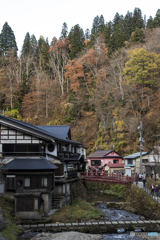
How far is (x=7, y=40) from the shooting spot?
74.8m

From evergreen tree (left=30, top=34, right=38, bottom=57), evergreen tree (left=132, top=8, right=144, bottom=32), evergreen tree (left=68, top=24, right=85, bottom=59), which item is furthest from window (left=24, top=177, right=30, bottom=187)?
evergreen tree (left=30, top=34, right=38, bottom=57)

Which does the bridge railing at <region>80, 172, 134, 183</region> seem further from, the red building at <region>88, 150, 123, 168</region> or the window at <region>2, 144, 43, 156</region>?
the red building at <region>88, 150, 123, 168</region>

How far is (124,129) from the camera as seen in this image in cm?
4262

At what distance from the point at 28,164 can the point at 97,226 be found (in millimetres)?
7163

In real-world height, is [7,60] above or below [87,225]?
above

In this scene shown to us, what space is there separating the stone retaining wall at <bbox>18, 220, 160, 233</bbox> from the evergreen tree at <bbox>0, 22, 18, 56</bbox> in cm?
6516

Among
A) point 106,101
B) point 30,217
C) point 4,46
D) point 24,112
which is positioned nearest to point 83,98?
point 106,101

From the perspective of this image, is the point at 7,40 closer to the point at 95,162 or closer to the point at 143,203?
the point at 95,162

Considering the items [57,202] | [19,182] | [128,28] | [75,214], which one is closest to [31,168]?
[19,182]

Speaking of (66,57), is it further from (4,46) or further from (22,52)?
(4,46)

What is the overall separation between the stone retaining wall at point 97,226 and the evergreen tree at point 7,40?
6516 centimetres

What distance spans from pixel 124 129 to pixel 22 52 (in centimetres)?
4608

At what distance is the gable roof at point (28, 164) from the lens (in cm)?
1764

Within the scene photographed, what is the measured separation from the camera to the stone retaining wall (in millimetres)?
15312
